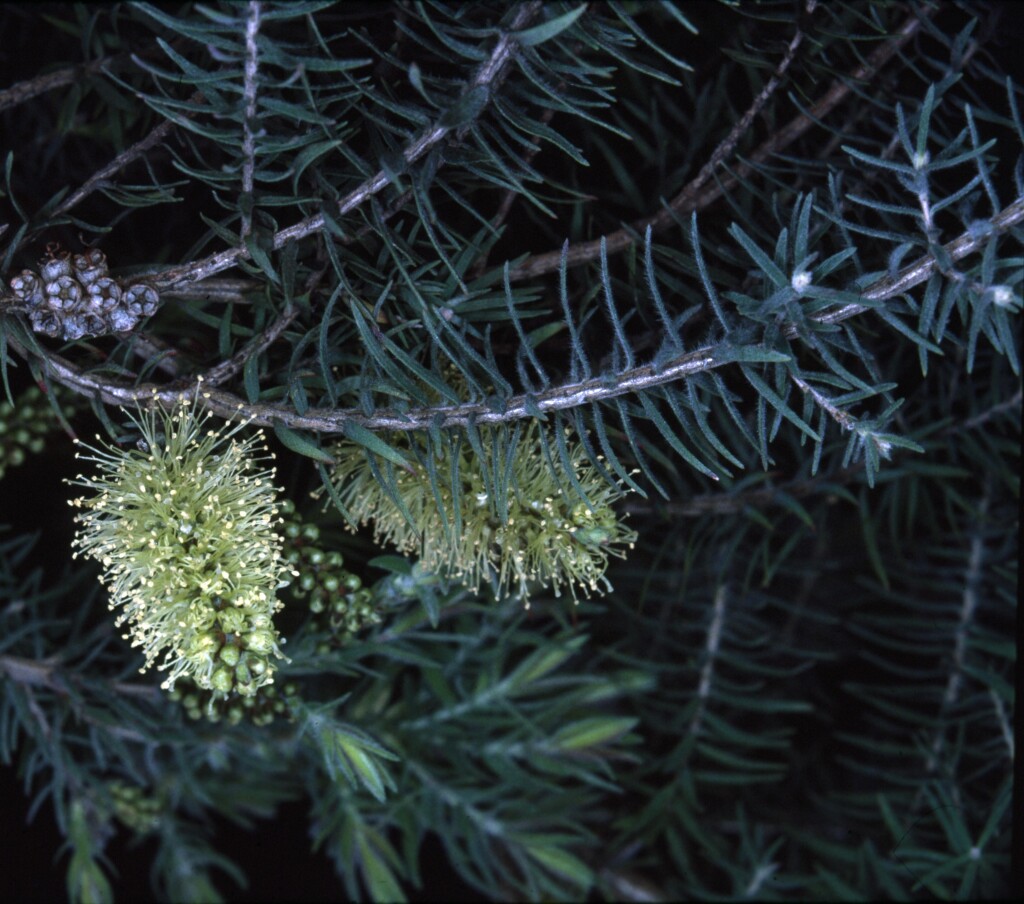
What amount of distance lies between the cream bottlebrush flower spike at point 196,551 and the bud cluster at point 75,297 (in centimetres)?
7

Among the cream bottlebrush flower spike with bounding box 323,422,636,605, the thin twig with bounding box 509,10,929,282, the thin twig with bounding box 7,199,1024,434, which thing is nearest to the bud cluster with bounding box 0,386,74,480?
the thin twig with bounding box 7,199,1024,434

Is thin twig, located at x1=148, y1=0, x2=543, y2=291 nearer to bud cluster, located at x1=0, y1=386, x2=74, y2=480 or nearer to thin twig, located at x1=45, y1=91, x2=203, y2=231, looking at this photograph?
thin twig, located at x1=45, y1=91, x2=203, y2=231

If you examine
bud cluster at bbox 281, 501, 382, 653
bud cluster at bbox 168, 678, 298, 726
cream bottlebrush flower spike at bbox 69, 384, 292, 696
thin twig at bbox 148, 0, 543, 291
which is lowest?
bud cluster at bbox 168, 678, 298, 726

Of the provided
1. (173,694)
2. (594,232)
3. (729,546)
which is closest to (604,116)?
(594,232)

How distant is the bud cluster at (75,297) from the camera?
62 centimetres

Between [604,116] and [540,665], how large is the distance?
0.53m

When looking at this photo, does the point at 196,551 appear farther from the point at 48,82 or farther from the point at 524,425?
the point at 48,82

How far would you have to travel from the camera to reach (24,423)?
824 mm

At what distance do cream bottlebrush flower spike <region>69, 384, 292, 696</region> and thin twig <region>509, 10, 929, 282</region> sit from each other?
0.28 m

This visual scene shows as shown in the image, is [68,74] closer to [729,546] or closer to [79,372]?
[79,372]

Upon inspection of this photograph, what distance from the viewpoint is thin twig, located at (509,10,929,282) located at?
0.72m

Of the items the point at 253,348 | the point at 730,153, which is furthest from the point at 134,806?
the point at 730,153

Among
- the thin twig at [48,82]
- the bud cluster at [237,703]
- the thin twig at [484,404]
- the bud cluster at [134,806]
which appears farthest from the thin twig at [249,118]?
the bud cluster at [134,806]

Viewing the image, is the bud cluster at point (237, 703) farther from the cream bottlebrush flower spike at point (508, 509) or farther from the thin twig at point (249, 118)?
the thin twig at point (249, 118)
